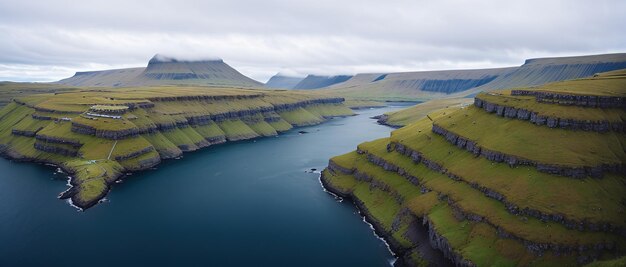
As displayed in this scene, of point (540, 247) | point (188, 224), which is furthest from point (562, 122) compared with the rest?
point (188, 224)

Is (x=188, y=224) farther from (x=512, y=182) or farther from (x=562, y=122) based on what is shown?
(x=562, y=122)

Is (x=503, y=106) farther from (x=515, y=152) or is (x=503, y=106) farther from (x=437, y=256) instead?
(x=437, y=256)

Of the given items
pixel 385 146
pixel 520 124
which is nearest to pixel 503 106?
pixel 520 124

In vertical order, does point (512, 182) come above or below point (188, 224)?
above

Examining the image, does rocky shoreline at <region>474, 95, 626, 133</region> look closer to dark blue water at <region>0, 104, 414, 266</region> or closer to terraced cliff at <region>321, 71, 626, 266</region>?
terraced cliff at <region>321, 71, 626, 266</region>

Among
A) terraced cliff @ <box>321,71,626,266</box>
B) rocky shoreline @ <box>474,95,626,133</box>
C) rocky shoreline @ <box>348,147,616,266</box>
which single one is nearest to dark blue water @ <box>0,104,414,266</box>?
terraced cliff @ <box>321,71,626,266</box>
